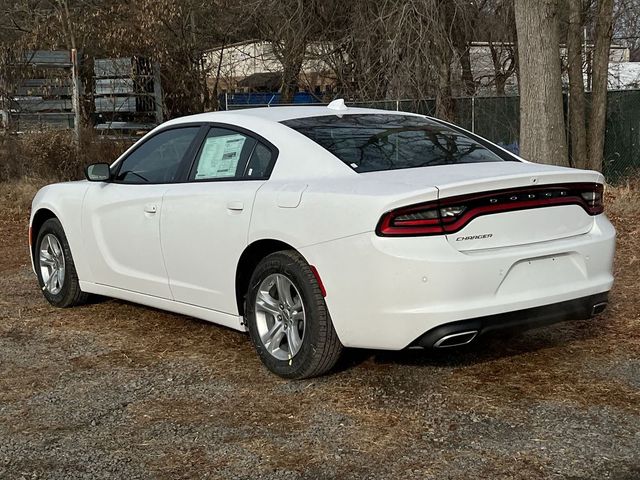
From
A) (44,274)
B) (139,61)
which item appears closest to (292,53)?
(139,61)

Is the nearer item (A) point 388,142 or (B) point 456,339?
(B) point 456,339

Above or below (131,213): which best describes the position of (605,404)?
below

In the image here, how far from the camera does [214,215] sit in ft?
17.4

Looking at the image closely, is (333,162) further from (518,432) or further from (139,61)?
(139,61)

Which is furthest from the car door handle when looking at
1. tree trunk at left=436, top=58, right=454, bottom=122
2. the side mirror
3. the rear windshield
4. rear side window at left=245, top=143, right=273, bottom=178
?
tree trunk at left=436, top=58, right=454, bottom=122

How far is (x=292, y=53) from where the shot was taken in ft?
60.4

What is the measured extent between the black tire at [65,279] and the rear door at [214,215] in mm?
1413

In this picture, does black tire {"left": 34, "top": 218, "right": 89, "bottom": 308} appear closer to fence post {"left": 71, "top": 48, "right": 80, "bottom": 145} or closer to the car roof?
the car roof

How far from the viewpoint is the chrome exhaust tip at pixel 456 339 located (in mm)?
4359

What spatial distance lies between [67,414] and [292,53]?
14.6 m

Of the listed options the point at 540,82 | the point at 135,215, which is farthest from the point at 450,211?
the point at 540,82

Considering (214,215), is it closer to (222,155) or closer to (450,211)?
(222,155)

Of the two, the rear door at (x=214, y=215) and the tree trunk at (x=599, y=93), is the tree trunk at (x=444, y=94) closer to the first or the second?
the tree trunk at (x=599, y=93)

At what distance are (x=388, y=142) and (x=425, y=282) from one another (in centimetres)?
124
